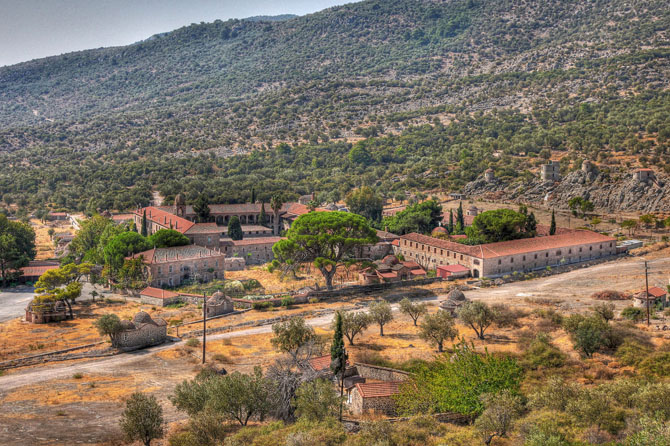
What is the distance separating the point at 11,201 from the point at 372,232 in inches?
3779

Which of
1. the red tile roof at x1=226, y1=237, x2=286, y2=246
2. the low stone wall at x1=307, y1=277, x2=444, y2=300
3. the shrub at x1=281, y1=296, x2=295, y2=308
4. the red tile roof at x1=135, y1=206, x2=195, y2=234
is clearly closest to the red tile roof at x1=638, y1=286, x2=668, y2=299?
the low stone wall at x1=307, y1=277, x2=444, y2=300

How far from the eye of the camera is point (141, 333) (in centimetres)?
4281

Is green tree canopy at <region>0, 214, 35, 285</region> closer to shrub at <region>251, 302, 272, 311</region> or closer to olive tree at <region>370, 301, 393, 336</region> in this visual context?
shrub at <region>251, 302, 272, 311</region>

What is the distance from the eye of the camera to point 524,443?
22.1 m

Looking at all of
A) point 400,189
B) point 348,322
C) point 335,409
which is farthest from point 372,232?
point 400,189

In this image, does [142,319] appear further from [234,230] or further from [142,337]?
[234,230]

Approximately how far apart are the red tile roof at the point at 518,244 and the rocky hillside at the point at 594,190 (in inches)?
1023

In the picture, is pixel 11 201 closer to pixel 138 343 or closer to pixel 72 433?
pixel 138 343

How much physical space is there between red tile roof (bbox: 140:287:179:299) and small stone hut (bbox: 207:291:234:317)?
566 centimetres

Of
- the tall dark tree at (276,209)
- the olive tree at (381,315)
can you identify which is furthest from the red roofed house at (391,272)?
the tall dark tree at (276,209)

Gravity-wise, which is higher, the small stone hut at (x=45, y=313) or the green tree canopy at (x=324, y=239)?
the green tree canopy at (x=324, y=239)

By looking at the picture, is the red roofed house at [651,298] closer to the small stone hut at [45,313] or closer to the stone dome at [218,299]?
the stone dome at [218,299]

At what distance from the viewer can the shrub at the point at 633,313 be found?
→ 44312 millimetres

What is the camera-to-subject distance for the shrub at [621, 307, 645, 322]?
145 feet
